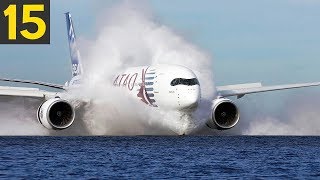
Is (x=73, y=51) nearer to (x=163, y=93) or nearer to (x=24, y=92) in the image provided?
(x=24, y=92)

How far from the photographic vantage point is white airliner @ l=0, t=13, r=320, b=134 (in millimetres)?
70250

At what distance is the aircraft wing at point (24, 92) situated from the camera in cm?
7944

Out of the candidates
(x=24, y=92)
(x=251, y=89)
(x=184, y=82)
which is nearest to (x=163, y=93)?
(x=184, y=82)

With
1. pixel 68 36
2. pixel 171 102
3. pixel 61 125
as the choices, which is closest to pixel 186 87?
pixel 171 102

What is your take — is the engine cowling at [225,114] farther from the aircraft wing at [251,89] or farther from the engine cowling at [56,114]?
the engine cowling at [56,114]

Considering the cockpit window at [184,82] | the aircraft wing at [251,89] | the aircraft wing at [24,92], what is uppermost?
the aircraft wing at [24,92]

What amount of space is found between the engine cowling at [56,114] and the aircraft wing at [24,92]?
4.54 meters

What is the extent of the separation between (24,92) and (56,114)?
572 centimetres

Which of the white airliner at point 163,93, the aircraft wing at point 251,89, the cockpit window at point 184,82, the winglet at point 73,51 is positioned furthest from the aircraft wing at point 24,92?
the cockpit window at point 184,82

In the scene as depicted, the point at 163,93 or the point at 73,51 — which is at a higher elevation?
the point at 73,51

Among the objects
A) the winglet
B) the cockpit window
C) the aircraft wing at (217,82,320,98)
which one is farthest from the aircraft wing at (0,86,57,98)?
the cockpit window

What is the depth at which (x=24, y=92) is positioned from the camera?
3174 inches

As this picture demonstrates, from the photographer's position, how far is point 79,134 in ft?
284

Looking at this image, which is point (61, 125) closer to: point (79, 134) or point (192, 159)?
point (79, 134)
